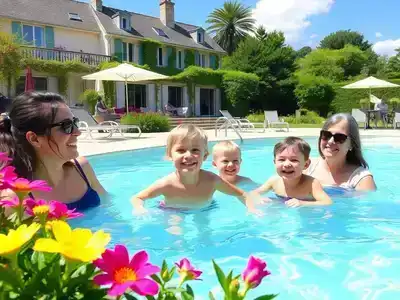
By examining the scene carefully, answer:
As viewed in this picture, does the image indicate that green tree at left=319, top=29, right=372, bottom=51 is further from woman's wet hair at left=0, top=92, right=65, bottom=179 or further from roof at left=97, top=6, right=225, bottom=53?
woman's wet hair at left=0, top=92, right=65, bottom=179


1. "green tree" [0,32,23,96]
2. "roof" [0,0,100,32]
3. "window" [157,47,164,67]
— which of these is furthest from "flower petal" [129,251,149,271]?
"window" [157,47,164,67]

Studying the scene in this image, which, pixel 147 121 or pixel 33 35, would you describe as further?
pixel 33 35

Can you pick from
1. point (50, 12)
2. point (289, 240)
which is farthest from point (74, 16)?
point (289, 240)

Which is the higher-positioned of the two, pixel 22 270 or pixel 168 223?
pixel 22 270

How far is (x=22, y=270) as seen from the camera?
0.85m

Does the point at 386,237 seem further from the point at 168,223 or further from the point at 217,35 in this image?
the point at 217,35

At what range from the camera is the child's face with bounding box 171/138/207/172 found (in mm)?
3879

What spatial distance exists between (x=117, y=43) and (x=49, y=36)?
522cm

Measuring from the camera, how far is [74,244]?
29.2 inches

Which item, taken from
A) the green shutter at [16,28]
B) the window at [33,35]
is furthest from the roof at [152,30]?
the green shutter at [16,28]

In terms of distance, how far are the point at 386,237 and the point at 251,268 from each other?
140 inches

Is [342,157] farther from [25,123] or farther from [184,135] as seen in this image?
[25,123]

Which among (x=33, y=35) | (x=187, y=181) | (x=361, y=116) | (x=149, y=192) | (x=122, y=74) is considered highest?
(x=33, y=35)

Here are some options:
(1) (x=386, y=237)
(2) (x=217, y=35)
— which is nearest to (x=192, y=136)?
(1) (x=386, y=237)
